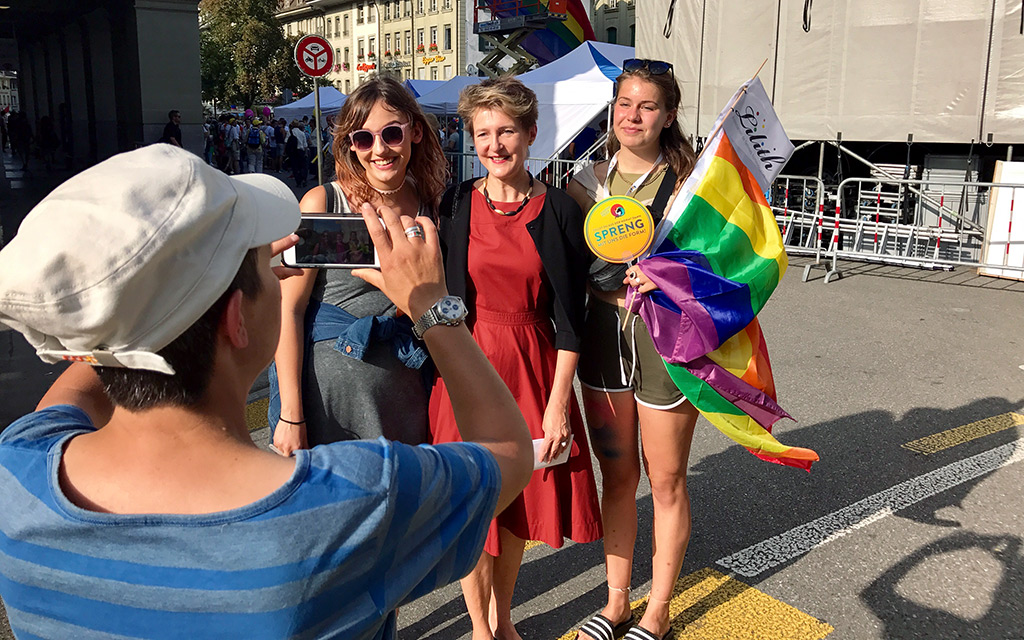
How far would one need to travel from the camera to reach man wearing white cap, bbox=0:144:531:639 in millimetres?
949

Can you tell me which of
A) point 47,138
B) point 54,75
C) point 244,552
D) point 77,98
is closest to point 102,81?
point 77,98

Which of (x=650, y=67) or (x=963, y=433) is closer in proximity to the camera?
(x=650, y=67)

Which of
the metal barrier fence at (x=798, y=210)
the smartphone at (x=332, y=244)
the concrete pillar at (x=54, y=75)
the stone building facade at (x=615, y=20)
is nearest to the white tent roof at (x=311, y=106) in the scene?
the concrete pillar at (x=54, y=75)

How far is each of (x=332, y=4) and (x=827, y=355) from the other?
85.1m

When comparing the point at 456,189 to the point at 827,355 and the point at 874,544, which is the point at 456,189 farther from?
the point at 827,355

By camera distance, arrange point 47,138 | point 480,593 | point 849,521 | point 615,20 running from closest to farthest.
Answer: point 480,593 < point 849,521 < point 47,138 < point 615,20

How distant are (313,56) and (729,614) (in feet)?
40.7

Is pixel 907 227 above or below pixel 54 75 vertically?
below

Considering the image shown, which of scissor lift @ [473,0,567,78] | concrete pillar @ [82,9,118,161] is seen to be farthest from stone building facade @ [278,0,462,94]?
concrete pillar @ [82,9,118,161]

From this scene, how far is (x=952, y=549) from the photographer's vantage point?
11.9 feet

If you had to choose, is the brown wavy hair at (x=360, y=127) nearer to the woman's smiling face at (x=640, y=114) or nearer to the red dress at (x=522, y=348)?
the red dress at (x=522, y=348)

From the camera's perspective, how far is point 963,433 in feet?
16.4

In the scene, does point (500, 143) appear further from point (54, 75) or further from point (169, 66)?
point (54, 75)

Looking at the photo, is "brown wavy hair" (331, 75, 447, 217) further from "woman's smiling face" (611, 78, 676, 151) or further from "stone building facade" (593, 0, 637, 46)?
"stone building facade" (593, 0, 637, 46)
